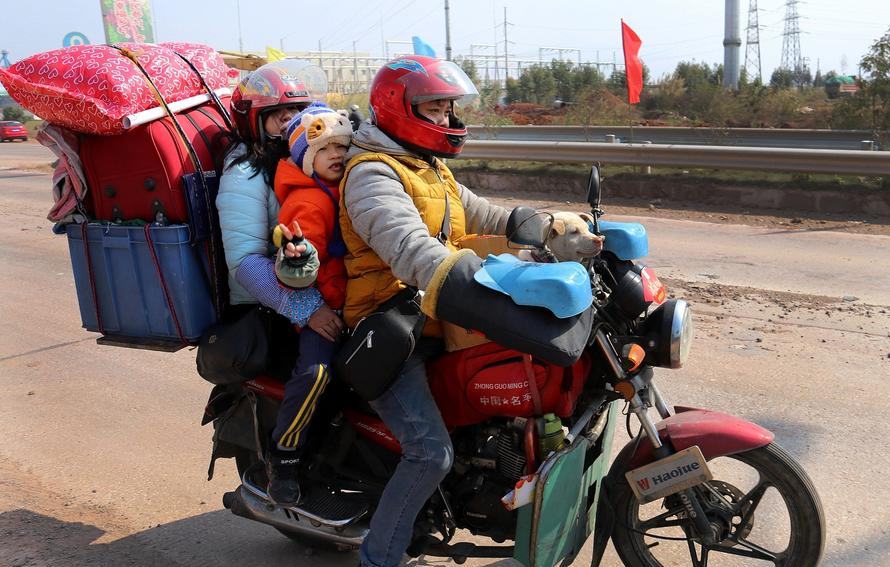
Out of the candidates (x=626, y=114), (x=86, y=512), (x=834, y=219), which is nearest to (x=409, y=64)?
(x=86, y=512)

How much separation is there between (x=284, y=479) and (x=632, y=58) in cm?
1386

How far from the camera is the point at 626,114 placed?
2180 cm

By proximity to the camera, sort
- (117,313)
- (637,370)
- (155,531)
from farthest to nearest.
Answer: (155,531)
(117,313)
(637,370)

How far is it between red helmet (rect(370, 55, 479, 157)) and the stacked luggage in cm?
82

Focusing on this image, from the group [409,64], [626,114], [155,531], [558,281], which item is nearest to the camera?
[558,281]

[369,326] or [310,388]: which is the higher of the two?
[369,326]

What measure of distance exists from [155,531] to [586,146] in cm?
1080

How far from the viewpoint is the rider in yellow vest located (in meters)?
2.96

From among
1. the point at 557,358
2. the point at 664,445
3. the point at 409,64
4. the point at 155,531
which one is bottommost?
the point at 155,531

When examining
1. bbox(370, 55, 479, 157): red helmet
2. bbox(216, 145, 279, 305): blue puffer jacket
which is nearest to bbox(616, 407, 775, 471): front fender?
bbox(370, 55, 479, 157): red helmet

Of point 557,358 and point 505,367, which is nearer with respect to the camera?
point 557,358

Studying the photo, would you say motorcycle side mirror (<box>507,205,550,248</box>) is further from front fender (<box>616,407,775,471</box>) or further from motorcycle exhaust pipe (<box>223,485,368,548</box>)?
motorcycle exhaust pipe (<box>223,485,368,548</box>)

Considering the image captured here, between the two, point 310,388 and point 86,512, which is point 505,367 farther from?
point 86,512

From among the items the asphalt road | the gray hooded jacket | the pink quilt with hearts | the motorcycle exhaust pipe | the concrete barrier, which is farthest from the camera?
the concrete barrier
